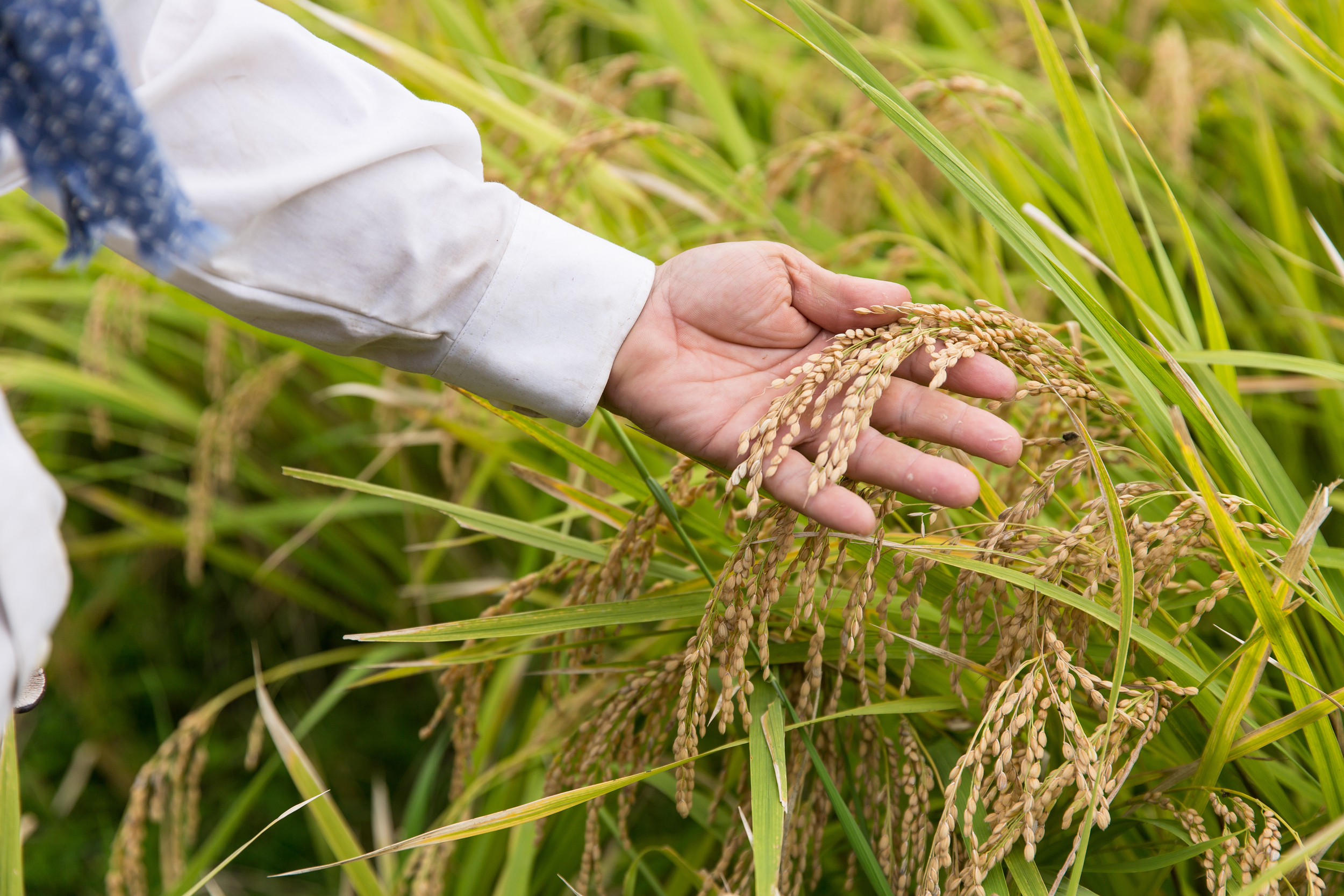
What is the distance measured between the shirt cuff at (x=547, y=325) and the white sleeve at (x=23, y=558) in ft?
1.50

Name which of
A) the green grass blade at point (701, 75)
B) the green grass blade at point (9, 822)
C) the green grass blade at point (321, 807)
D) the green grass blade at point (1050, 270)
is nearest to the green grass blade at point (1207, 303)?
the green grass blade at point (1050, 270)

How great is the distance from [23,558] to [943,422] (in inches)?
32.2

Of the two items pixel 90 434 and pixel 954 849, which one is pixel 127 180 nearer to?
pixel 954 849

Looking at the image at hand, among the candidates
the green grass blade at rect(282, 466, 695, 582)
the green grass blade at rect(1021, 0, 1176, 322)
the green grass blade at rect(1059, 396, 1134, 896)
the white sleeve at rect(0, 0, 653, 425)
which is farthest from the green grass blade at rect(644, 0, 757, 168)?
the green grass blade at rect(1059, 396, 1134, 896)

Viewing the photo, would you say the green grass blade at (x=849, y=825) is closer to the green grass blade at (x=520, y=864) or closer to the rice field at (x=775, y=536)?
the rice field at (x=775, y=536)

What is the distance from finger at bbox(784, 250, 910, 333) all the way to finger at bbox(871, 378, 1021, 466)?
0.30ft

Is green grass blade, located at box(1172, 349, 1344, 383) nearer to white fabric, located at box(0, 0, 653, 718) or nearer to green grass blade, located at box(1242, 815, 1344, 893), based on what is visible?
green grass blade, located at box(1242, 815, 1344, 893)

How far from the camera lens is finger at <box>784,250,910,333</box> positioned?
101 centimetres

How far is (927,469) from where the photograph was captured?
2.94 feet

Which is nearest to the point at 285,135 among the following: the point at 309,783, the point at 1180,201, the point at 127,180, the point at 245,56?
the point at 245,56

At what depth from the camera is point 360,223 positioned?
96 centimetres

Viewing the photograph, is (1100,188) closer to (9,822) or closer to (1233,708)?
(1233,708)

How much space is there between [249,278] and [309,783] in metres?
0.71

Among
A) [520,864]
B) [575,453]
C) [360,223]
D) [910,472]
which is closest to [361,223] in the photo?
[360,223]
